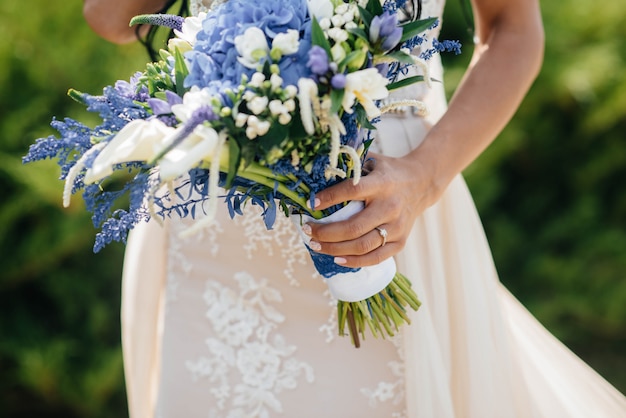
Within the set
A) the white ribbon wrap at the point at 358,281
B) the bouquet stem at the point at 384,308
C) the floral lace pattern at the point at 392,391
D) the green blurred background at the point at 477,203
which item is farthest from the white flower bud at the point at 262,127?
the green blurred background at the point at 477,203

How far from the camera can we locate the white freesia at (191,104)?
932mm

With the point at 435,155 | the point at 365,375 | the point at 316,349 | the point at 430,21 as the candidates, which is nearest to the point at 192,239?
the point at 316,349

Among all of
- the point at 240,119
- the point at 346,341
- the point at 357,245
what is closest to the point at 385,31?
the point at 240,119

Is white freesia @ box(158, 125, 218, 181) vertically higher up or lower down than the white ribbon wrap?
higher up

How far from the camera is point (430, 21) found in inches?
40.6

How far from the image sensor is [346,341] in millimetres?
1531

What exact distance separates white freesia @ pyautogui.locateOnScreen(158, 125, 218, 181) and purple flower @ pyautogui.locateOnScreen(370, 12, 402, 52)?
28 centimetres

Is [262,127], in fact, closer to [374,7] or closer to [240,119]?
[240,119]

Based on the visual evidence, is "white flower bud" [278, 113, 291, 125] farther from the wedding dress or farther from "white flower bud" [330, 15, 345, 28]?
the wedding dress

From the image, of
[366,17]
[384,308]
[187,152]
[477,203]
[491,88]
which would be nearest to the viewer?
[187,152]

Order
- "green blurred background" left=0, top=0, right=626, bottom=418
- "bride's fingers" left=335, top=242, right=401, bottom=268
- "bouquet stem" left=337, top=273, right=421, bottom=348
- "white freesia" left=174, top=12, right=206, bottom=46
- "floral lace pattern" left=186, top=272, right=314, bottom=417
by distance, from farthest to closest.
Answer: "green blurred background" left=0, top=0, right=626, bottom=418
"floral lace pattern" left=186, top=272, right=314, bottom=417
"bouquet stem" left=337, top=273, right=421, bottom=348
"bride's fingers" left=335, top=242, right=401, bottom=268
"white freesia" left=174, top=12, right=206, bottom=46

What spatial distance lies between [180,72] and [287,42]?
194 millimetres

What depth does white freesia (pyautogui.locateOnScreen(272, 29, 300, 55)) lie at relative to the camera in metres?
0.94

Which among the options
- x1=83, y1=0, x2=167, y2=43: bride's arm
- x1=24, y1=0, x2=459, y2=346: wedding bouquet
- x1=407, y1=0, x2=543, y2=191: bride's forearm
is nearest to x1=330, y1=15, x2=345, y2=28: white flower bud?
x1=24, y1=0, x2=459, y2=346: wedding bouquet
